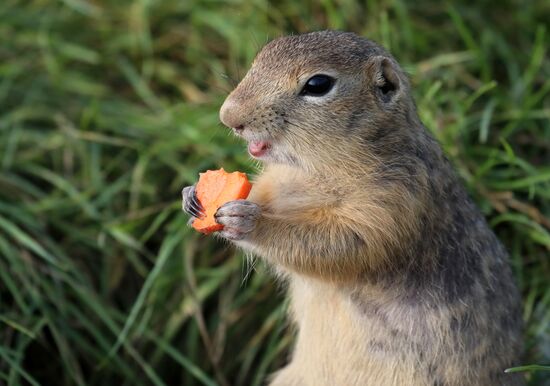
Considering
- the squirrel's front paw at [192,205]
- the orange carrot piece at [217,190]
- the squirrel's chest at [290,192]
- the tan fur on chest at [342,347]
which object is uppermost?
the squirrel's chest at [290,192]

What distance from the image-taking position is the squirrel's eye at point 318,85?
3.34m

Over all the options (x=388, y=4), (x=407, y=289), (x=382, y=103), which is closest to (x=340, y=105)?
(x=382, y=103)

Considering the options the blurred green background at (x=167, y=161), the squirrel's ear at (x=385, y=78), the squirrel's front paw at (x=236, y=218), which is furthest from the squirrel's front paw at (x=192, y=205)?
the squirrel's ear at (x=385, y=78)

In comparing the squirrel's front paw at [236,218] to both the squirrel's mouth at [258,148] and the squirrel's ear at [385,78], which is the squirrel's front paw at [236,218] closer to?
the squirrel's mouth at [258,148]

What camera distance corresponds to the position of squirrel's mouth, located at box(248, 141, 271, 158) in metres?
3.30

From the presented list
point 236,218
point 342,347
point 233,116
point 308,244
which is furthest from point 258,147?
point 342,347

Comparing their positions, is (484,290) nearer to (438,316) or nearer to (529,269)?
(438,316)

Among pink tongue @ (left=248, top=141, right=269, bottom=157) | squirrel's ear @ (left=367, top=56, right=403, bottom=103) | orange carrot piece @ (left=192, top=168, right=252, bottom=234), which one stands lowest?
orange carrot piece @ (left=192, top=168, right=252, bottom=234)

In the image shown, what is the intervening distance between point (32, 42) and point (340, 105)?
316cm

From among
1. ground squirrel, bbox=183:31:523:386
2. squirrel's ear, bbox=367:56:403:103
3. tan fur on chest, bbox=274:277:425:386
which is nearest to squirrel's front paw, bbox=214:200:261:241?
ground squirrel, bbox=183:31:523:386

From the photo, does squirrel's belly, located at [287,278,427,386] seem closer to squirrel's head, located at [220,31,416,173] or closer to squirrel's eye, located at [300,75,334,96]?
squirrel's head, located at [220,31,416,173]

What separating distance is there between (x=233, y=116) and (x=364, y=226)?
67 centimetres

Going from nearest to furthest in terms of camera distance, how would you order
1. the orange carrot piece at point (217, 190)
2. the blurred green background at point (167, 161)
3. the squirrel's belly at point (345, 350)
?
the orange carrot piece at point (217, 190)
the squirrel's belly at point (345, 350)
the blurred green background at point (167, 161)

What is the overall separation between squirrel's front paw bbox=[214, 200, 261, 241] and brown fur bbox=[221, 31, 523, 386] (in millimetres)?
90
